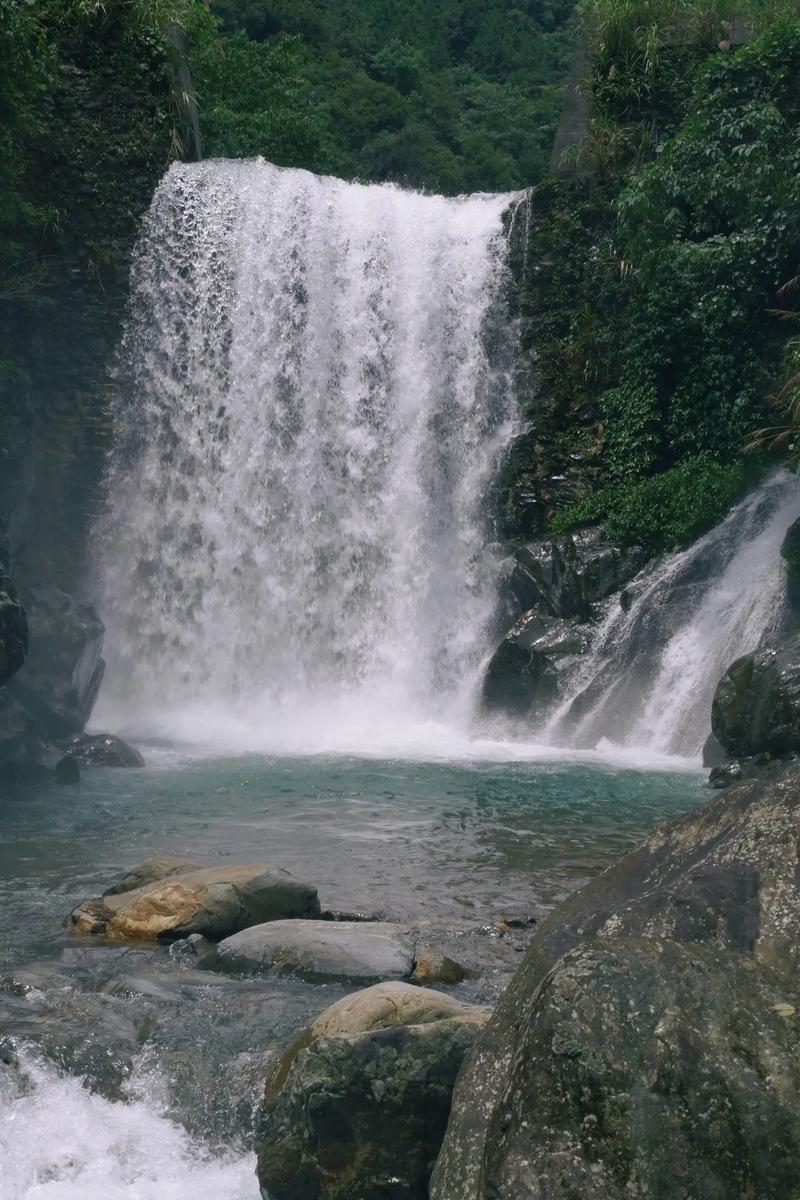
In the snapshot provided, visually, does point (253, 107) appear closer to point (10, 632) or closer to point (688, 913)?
point (10, 632)

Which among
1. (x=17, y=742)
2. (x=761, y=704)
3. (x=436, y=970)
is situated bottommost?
(x=436, y=970)

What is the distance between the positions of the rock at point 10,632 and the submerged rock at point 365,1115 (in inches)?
377

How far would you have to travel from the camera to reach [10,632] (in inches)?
545

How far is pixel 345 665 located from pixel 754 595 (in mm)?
6370

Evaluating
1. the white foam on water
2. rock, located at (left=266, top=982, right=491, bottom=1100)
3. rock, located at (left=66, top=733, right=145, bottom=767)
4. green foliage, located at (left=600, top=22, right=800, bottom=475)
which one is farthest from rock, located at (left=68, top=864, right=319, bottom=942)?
green foliage, located at (left=600, top=22, right=800, bottom=475)

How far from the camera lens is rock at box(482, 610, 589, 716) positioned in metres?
17.9

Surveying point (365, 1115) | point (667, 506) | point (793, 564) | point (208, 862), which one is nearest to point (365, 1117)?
point (365, 1115)

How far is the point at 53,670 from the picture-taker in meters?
16.9

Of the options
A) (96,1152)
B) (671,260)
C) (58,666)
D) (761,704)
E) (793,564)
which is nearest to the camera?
(96,1152)

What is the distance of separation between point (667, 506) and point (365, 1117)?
1505 cm

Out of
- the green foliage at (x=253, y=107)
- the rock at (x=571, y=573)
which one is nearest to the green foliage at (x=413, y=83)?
the green foliage at (x=253, y=107)

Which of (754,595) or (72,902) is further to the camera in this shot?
(754,595)

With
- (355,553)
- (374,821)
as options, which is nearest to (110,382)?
(355,553)

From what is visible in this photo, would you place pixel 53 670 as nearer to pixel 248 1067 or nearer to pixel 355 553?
pixel 355 553
